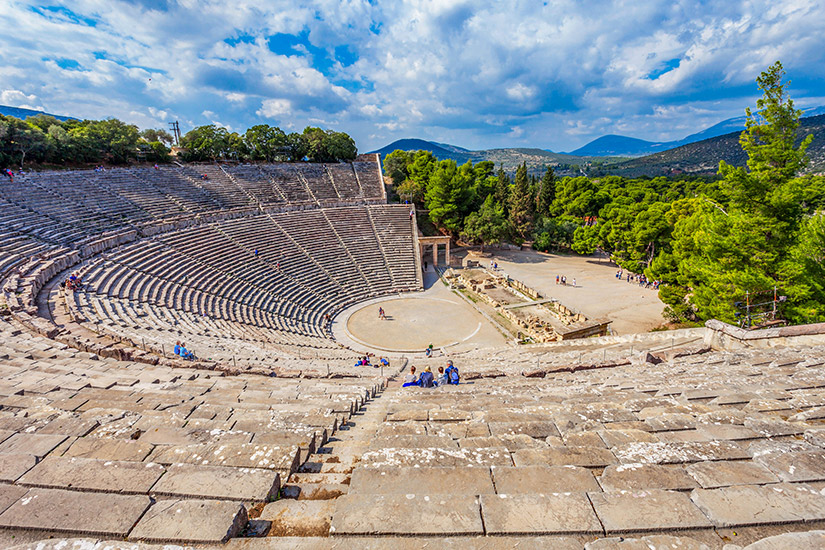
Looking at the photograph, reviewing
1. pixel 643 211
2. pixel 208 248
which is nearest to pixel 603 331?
pixel 643 211

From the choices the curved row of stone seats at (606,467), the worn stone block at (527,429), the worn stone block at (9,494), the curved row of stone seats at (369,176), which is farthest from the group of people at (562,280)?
the worn stone block at (9,494)

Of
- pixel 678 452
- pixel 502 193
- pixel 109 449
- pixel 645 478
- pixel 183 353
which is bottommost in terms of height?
pixel 183 353

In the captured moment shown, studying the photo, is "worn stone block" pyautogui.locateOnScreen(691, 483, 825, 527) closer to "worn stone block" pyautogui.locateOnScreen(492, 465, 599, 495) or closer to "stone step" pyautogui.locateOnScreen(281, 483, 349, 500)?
"worn stone block" pyautogui.locateOnScreen(492, 465, 599, 495)

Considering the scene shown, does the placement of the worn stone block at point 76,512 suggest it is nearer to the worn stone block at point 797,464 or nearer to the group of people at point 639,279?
Answer: the worn stone block at point 797,464

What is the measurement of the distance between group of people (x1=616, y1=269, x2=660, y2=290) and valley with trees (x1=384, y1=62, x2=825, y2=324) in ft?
2.95

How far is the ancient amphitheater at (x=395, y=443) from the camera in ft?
8.59

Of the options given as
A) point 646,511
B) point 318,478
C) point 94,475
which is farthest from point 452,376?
point 94,475

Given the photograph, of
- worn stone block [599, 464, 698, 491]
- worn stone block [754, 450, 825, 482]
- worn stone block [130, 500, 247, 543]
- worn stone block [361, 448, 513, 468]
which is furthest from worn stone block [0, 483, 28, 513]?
worn stone block [754, 450, 825, 482]

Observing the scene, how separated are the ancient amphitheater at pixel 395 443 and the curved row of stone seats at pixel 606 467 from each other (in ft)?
0.07

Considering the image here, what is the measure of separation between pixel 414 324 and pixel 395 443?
61.4 feet

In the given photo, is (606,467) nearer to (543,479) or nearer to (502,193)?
(543,479)

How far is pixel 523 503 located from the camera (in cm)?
279

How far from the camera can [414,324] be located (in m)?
22.7

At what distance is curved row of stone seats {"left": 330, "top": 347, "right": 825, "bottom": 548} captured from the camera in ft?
8.75
